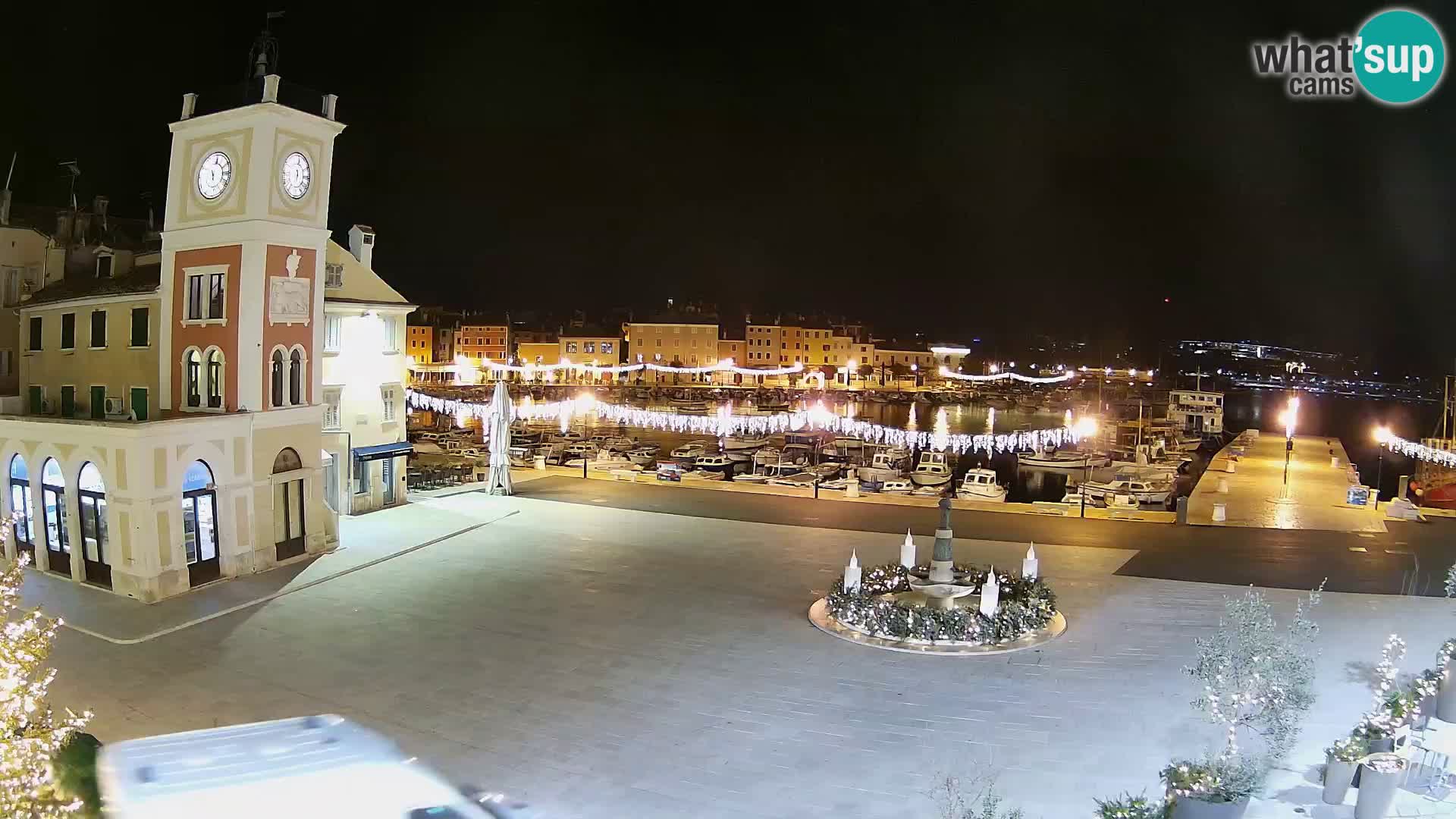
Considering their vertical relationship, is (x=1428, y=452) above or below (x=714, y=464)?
above

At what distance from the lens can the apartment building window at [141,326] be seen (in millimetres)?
18969

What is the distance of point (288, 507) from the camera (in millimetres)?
18203

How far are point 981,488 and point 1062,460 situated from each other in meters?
18.2

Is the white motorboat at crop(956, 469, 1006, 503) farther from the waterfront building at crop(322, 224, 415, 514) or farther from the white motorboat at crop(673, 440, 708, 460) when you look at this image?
the waterfront building at crop(322, 224, 415, 514)

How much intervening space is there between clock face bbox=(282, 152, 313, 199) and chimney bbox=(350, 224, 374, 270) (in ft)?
23.5

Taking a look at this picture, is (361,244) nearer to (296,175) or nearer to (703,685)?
(296,175)

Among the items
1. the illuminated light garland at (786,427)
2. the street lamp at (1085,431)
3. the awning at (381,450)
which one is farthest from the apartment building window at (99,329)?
the street lamp at (1085,431)

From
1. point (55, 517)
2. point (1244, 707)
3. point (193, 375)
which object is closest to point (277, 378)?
point (193, 375)

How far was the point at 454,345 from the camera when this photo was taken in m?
118

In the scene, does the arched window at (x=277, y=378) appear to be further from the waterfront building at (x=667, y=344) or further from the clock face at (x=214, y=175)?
the waterfront building at (x=667, y=344)

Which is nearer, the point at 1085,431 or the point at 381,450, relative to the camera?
the point at 381,450

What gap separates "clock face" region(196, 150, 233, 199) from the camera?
17562 mm

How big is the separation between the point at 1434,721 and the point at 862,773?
242 inches

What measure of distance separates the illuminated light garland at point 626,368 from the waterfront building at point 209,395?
88.0 m
